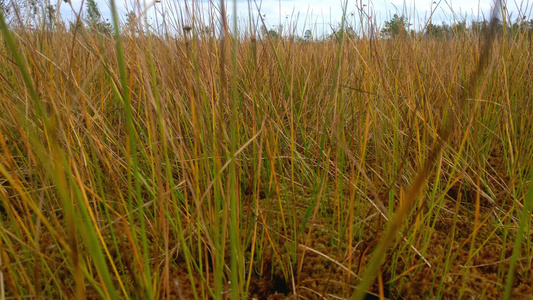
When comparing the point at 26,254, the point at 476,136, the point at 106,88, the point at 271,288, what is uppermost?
the point at 106,88

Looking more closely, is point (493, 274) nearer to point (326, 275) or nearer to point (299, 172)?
point (326, 275)

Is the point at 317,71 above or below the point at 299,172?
above

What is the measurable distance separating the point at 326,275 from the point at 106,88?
1507 millimetres

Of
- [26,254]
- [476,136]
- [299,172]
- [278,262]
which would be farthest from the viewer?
[299,172]

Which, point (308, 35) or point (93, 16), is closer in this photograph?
point (93, 16)

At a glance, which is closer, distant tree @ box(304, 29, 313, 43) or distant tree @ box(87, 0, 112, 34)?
distant tree @ box(87, 0, 112, 34)

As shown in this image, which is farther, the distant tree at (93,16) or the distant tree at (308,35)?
the distant tree at (308,35)

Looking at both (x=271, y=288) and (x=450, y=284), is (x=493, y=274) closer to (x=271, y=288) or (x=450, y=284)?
(x=450, y=284)

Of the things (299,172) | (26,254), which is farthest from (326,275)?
(26,254)

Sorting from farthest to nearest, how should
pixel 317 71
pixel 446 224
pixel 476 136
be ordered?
1. pixel 317 71
2. pixel 476 136
3. pixel 446 224

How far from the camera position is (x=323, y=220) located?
117cm

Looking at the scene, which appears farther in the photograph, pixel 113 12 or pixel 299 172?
pixel 299 172

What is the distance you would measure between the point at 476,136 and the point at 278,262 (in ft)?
2.86

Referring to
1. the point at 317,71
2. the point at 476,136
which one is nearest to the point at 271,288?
the point at 476,136
